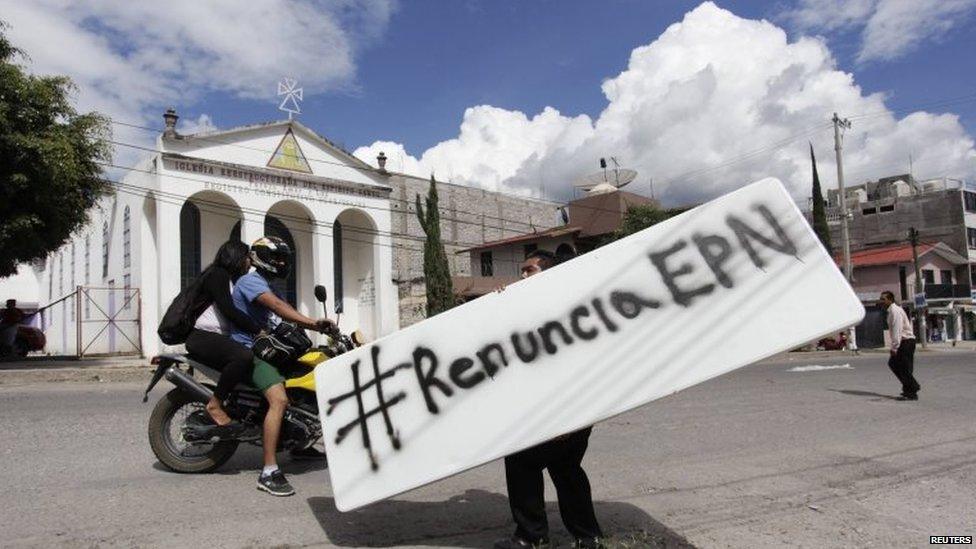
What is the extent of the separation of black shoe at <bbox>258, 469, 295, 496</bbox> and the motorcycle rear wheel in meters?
0.62

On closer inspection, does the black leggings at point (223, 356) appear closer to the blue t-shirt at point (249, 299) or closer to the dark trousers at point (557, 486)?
the blue t-shirt at point (249, 299)

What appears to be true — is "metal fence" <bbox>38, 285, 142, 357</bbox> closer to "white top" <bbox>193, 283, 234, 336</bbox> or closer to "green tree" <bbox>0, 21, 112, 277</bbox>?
"green tree" <bbox>0, 21, 112, 277</bbox>

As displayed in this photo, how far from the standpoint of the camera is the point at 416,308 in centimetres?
2884

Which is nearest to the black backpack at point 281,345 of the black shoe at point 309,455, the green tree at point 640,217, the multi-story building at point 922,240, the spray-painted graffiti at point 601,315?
the black shoe at point 309,455

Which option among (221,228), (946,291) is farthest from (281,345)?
(946,291)

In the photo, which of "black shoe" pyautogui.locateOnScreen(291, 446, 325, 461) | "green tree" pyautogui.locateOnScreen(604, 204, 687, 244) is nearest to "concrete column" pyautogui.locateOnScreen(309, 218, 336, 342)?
"green tree" pyautogui.locateOnScreen(604, 204, 687, 244)

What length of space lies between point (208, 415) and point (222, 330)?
2.01 feet

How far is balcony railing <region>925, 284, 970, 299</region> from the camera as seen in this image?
138ft

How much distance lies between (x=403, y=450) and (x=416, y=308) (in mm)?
26054

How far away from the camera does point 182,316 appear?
4.12m

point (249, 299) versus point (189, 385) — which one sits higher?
point (249, 299)

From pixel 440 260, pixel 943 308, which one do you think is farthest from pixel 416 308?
pixel 943 308

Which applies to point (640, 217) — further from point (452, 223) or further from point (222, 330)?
point (222, 330)

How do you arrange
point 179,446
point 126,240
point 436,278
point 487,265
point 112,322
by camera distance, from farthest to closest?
1. point 487,265
2. point 436,278
3. point 126,240
4. point 112,322
5. point 179,446
